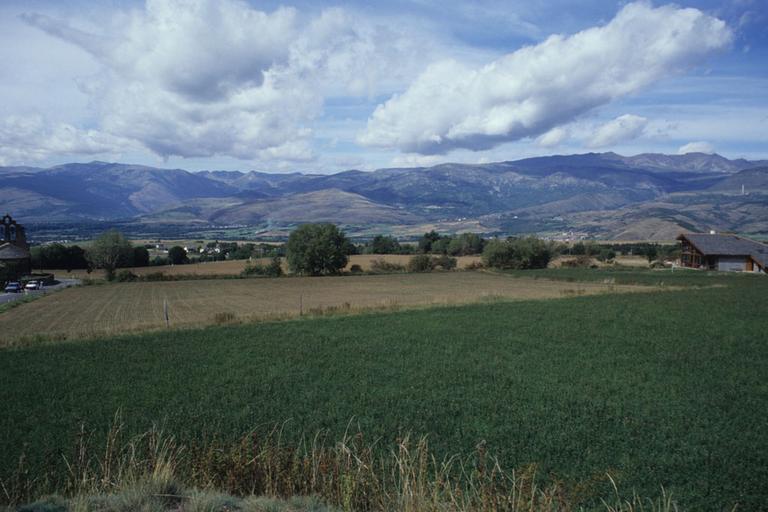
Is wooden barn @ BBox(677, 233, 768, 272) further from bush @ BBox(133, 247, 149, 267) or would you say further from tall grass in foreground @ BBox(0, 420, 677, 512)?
bush @ BBox(133, 247, 149, 267)

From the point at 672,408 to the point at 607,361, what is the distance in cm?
552

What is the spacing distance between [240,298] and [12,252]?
1720 inches

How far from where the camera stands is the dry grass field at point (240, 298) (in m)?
32.5

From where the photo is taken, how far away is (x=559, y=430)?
11023mm

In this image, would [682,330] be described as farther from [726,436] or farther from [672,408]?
[726,436]

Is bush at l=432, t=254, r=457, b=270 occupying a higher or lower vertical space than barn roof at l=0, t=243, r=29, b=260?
lower

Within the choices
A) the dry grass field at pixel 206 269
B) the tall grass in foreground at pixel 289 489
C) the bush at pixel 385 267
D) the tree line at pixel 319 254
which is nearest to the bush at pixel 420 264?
the tree line at pixel 319 254

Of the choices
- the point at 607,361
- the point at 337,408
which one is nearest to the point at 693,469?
the point at 337,408

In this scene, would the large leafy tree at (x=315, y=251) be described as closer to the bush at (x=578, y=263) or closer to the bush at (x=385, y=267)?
the bush at (x=385, y=267)

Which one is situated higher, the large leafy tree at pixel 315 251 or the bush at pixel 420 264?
the large leafy tree at pixel 315 251

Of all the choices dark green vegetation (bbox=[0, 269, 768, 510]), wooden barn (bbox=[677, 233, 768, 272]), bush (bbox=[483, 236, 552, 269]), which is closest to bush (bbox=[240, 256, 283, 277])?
bush (bbox=[483, 236, 552, 269])

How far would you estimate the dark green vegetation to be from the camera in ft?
31.7

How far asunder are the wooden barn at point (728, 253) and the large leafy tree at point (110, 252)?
84.0 metres

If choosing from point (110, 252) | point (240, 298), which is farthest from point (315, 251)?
point (110, 252)
